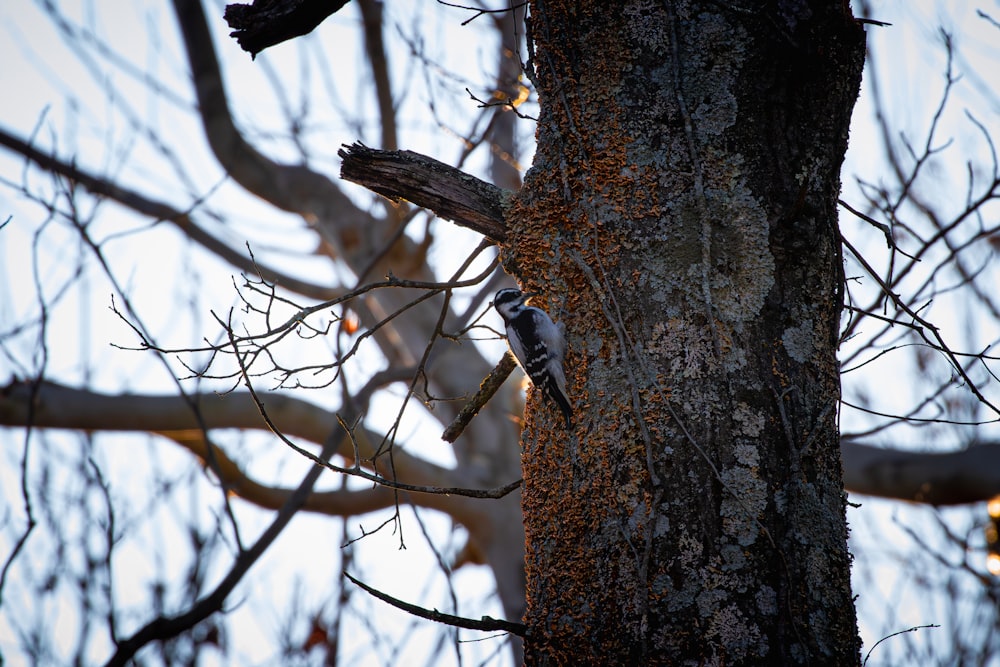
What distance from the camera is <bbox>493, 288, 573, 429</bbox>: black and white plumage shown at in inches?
96.9

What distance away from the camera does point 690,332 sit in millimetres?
2191

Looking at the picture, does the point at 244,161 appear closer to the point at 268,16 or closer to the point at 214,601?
the point at 214,601

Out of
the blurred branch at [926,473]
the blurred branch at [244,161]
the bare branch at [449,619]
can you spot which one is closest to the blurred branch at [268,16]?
the bare branch at [449,619]

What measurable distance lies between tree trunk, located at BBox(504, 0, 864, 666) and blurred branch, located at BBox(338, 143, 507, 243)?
11 cm

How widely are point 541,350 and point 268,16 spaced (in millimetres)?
1337

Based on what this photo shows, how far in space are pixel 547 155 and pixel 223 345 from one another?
1.15 metres

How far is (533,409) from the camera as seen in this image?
254 centimetres

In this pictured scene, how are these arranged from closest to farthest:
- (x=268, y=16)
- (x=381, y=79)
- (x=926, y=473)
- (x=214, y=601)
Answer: (x=268, y=16) < (x=214, y=601) < (x=926, y=473) < (x=381, y=79)

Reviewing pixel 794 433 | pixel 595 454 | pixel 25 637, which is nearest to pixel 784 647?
pixel 794 433

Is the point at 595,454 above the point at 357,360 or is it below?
below

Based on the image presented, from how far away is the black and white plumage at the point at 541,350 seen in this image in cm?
246

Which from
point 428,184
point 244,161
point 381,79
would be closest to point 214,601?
point 428,184

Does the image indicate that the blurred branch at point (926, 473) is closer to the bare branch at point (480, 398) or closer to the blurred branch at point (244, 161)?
the bare branch at point (480, 398)

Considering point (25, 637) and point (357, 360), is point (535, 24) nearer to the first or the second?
point (357, 360)
